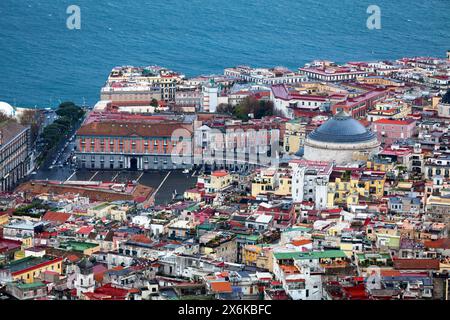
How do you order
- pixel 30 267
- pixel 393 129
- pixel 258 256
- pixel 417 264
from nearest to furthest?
pixel 30 267 < pixel 417 264 < pixel 258 256 < pixel 393 129

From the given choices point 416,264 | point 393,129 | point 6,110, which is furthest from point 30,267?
point 6,110

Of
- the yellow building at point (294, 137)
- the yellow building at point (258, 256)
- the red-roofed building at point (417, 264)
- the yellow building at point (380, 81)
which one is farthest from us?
the yellow building at point (380, 81)

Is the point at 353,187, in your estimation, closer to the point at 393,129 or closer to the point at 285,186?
the point at 285,186

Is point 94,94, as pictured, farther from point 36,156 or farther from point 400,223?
point 400,223

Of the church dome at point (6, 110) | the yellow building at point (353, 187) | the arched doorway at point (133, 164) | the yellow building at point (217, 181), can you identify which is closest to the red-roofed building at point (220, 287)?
the yellow building at point (353, 187)

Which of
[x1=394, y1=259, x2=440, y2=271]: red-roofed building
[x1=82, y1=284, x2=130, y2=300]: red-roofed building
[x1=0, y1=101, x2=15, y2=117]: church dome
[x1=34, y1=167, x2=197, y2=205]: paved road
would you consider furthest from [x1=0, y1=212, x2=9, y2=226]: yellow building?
[x1=0, y1=101, x2=15, y2=117]: church dome

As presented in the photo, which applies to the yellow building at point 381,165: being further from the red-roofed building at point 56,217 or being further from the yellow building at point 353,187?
the red-roofed building at point 56,217
